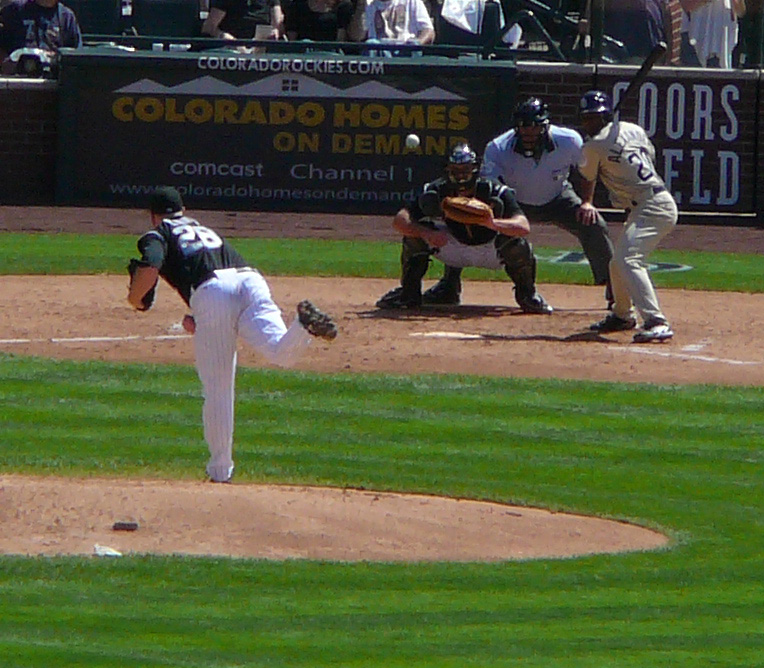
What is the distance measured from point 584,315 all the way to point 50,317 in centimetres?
423

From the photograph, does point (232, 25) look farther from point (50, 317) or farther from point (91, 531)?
point (91, 531)

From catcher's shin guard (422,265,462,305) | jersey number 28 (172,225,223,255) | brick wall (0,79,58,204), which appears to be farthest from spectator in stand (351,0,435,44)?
jersey number 28 (172,225,223,255)

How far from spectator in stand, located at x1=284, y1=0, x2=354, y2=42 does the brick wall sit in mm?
3032

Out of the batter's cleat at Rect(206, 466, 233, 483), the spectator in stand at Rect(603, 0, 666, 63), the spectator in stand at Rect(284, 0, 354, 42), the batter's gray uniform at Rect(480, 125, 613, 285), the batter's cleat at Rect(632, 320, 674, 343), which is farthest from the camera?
the spectator in stand at Rect(284, 0, 354, 42)

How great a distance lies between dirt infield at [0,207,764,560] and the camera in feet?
24.2

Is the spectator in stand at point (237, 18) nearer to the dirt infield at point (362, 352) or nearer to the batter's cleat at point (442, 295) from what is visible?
the dirt infield at point (362, 352)

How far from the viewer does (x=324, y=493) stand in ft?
27.0

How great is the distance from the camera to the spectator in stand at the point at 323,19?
20281 millimetres

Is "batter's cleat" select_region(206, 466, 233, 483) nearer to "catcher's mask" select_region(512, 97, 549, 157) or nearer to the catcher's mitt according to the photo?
the catcher's mitt

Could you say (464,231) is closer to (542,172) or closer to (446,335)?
(542,172)

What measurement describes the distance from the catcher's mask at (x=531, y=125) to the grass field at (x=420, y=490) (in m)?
2.78

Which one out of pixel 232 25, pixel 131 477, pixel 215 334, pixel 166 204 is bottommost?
pixel 131 477

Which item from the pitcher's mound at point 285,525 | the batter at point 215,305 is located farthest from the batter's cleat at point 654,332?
the batter at point 215,305

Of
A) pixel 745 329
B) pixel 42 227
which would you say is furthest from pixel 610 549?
pixel 42 227
